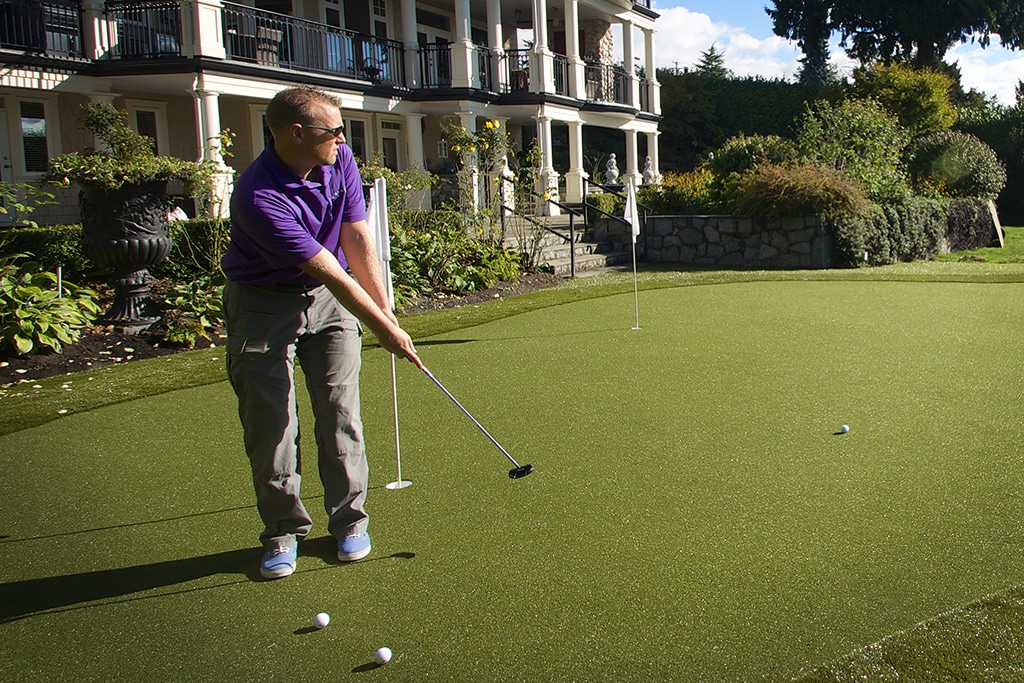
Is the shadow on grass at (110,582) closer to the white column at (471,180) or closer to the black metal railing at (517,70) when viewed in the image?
the white column at (471,180)

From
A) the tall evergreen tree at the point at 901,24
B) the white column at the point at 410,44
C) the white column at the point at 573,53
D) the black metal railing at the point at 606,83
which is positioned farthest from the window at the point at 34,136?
the tall evergreen tree at the point at 901,24

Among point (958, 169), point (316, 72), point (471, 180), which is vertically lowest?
point (471, 180)

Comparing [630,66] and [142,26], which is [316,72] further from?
[630,66]

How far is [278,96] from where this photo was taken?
331 cm

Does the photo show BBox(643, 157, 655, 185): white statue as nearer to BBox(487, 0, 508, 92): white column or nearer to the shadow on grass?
BBox(487, 0, 508, 92): white column

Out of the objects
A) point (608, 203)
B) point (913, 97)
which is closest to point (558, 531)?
point (608, 203)

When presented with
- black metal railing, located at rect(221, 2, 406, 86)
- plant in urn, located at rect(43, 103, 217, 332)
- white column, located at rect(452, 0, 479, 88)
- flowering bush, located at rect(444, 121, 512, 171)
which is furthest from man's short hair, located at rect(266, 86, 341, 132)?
white column, located at rect(452, 0, 479, 88)

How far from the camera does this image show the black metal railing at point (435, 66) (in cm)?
2188

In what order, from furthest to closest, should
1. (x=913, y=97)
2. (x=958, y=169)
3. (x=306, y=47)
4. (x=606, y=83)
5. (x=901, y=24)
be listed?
(x=901, y=24), (x=913, y=97), (x=606, y=83), (x=958, y=169), (x=306, y=47)

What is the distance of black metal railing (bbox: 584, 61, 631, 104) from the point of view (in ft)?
86.7

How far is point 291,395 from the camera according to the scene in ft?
11.6

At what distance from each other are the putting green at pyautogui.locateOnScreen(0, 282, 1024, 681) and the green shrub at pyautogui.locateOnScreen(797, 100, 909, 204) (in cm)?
1046

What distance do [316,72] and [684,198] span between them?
304 inches

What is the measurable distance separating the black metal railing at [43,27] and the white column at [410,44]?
7.26m
